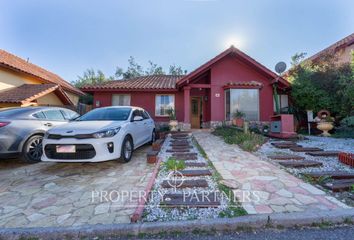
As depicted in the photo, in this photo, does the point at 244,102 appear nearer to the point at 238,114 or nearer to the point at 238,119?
the point at 238,114

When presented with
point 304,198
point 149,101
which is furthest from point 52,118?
point 149,101

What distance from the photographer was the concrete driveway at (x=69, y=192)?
93.8 inches

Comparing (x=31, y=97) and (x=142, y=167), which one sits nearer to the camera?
(x=142, y=167)

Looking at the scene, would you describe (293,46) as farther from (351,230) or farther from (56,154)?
(56,154)

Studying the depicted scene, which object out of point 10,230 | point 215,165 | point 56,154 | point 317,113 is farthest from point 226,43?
point 10,230

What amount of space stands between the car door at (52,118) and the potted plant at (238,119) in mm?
8077

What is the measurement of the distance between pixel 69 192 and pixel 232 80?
33.6 ft

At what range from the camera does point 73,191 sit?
10.5ft

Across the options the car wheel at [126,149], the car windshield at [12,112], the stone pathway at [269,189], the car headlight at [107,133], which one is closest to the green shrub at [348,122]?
the stone pathway at [269,189]

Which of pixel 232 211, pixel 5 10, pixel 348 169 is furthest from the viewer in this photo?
pixel 5 10

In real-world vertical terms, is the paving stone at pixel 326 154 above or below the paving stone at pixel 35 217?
above

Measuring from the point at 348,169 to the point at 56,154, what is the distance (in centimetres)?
625

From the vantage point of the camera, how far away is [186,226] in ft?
7.04

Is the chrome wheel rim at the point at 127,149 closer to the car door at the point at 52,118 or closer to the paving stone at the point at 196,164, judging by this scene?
the paving stone at the point at 196,164
